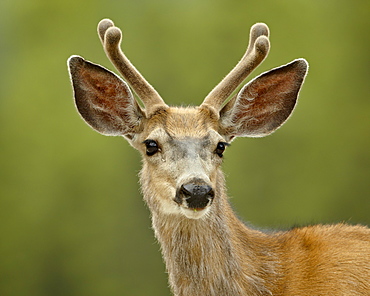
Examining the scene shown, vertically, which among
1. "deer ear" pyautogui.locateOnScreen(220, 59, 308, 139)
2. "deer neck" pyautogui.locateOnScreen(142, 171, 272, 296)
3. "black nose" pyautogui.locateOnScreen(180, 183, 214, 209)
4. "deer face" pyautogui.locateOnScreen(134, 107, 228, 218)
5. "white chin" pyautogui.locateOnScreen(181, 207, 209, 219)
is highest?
"deer ear" pyautogui.locateOnScreen(220, 59, 308, 139)

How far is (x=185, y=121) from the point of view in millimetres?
6770

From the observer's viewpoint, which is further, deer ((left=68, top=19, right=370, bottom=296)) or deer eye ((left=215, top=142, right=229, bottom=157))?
deer eye ((left=215, top=142, right=229, bottom=157))

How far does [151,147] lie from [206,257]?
88cm

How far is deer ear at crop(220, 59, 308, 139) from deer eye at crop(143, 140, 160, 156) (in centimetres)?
65

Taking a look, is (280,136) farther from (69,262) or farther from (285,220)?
(69,262)

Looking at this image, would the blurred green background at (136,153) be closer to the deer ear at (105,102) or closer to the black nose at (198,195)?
the deer ear at (105,102)

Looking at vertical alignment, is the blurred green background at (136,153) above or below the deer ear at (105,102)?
above

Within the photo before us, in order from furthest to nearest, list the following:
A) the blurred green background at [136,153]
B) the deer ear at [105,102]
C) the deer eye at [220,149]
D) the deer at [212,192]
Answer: the blurred green background at [136,153], the deer ear at [105,102], the deer eye at [220,149], the deer at [212,192]

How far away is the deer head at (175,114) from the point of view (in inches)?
258

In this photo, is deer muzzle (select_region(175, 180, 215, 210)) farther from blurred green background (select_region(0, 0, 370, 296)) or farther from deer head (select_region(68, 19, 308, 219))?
blurred green background (select_region(0, 0, 370, 296))

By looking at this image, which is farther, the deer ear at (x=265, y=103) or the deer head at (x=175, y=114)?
the deer ear at (x=265, y=103)

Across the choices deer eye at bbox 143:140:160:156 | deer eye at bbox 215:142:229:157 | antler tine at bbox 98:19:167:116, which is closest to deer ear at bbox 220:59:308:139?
deer eye at bbox 215:142:229:157

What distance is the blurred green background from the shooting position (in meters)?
21.8

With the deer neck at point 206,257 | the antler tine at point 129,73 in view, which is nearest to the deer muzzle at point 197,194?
the deer neck at point 206,257
